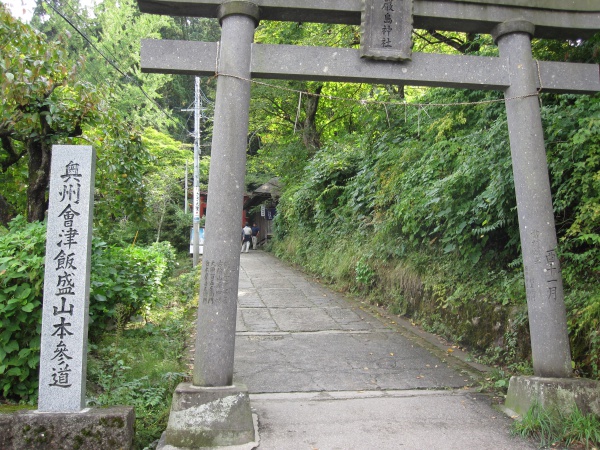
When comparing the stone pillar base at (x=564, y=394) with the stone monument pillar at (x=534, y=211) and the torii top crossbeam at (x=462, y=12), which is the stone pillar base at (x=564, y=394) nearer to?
the stone monument pillar at (x=534, y=211)

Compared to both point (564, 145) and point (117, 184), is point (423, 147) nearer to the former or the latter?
point (564, 145)

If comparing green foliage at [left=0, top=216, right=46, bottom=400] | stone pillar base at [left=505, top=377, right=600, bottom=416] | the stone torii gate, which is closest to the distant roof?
the stone torii gate

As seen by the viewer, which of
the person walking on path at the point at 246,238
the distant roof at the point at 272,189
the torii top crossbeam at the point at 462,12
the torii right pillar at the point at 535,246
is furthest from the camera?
the distant roof at the point at 272,189

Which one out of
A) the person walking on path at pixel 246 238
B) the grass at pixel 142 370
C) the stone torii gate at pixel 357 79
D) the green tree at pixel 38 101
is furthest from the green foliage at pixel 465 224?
the person walking on path at pixel 246 238

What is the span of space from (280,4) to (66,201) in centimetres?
277

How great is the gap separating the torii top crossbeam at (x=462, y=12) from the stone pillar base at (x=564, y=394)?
12.0 feet

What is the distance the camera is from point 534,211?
477 cm

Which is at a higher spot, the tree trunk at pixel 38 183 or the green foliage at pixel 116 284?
the tree trunk at pixel 38 183

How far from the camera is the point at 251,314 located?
30.3 feet

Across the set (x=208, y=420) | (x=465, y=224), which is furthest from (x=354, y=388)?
(x=465, y=224)

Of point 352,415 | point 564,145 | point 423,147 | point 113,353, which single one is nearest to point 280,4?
point 564,145

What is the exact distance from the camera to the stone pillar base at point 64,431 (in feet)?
12.3

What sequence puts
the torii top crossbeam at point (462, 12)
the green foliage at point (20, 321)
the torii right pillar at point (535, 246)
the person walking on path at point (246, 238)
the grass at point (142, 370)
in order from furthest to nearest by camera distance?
the person walking on path at point (246, 238)
the torii top crossbeam at point (462, 12)
the grass at point (142, 370)
the green foliage at point (20, 321)
the torii right pillar at point (535, 246)

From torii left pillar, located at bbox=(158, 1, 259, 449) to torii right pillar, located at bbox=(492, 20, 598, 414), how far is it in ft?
8.68
